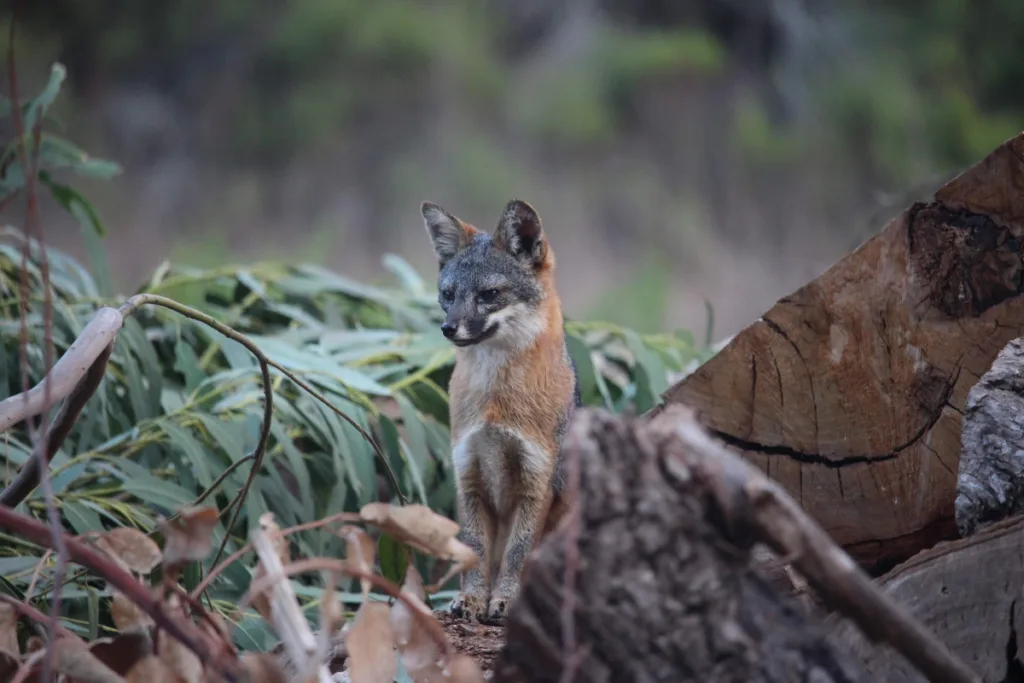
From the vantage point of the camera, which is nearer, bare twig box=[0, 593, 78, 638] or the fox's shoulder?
bare twig box=[0, 593, 78, 638]

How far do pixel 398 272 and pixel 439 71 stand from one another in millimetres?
5389

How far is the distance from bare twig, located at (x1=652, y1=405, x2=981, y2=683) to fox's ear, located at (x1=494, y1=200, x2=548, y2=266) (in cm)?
208

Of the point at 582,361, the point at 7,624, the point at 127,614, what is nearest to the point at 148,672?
the point at 127,614

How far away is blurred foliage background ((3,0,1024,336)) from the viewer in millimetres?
10234

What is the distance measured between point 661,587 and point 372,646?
63cm

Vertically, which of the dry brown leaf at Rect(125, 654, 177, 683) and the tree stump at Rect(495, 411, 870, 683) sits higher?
the tree stump at Rect(495, 411, 870, 683)

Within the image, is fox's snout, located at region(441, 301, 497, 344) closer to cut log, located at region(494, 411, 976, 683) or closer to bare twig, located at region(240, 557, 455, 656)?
bare twig, located at region(240, 557, 455, 656)

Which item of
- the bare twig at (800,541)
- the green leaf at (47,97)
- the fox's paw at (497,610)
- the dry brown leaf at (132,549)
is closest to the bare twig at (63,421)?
the dry brown leaf at (132,549)

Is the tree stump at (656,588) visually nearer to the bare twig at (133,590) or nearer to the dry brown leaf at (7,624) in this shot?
the bare twig at (133,590)

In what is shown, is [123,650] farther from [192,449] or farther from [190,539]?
[192,449]

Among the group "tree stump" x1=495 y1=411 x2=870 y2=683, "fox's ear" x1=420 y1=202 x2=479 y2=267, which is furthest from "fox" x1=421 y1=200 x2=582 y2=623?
"tree stump" x1=495 y1=411 x2=870 y2=683

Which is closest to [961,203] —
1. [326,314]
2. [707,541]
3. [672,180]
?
[707,541]

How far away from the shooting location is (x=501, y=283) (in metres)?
3.54

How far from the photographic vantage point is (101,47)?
9.94 m
